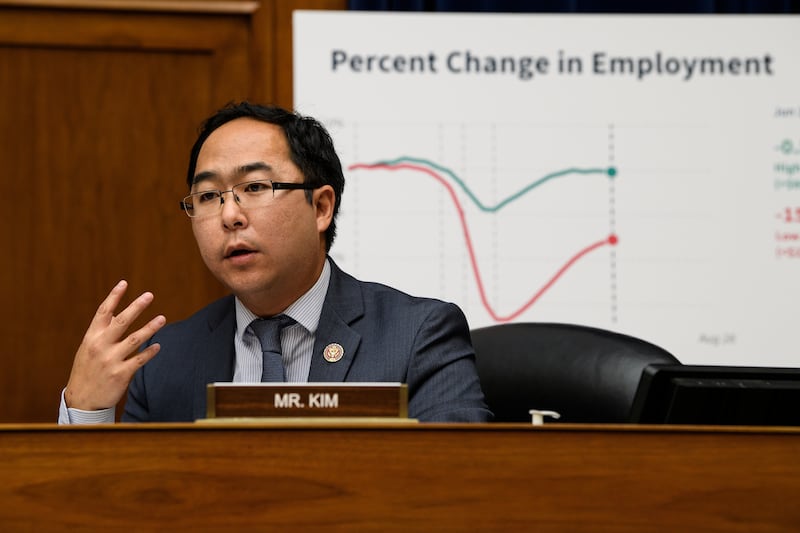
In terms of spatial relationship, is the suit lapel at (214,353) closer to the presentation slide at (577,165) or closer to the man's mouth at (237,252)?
the man's mouth at (237,252)

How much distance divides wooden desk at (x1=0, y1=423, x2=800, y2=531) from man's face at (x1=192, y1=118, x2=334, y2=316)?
83 cm

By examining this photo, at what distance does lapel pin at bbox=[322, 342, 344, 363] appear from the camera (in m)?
1.85

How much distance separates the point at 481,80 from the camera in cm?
304

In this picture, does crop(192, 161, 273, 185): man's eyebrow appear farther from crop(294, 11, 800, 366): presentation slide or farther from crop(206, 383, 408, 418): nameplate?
crop(294, 11, 800, 366): presentation slide

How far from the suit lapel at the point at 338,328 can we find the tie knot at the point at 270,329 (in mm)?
69

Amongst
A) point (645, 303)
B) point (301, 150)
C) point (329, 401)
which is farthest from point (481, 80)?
point (329, 401)

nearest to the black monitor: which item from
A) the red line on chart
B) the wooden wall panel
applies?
the red line on chart

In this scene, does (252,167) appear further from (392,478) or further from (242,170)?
(392,478)

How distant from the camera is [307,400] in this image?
3.95 feet

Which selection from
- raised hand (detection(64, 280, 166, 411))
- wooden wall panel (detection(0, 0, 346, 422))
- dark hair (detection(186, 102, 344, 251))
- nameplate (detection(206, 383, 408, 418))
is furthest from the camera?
wooden wall panel (detection(0, 0, 346, 422))

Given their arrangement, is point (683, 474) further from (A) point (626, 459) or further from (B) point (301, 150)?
(B) point (301, 150)

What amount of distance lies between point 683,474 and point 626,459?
0.20ft

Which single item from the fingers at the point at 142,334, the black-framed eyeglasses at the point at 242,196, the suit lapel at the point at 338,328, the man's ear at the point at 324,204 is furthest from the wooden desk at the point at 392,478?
the man's ear at the point at 324,204

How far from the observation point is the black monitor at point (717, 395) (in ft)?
3.99
